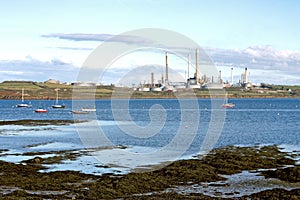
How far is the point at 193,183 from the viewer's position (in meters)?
32.5

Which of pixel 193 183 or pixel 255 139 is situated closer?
pixel 193 183

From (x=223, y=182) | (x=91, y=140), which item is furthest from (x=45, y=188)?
(x=91, y=140)

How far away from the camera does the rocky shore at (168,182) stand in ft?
92.5

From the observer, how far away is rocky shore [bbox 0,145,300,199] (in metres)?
28.2

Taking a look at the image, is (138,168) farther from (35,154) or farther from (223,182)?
(35,154)

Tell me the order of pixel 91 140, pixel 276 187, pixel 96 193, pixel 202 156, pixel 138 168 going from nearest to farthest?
1. pixel 96 193
2. pixel 276 187
3. pixel 138 168
4. pixel 202 156
5. pixel 91 140

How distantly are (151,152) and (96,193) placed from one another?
76.8 ft

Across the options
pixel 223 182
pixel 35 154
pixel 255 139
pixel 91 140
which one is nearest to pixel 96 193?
pixel 223 182

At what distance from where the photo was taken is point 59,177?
33.2 metres

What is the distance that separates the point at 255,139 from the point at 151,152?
22.8m

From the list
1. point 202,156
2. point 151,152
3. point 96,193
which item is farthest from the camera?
point 151,152

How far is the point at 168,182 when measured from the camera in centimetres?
3247

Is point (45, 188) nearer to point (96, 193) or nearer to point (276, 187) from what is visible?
point (96, 193)

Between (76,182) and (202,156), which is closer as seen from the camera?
(76,182)
